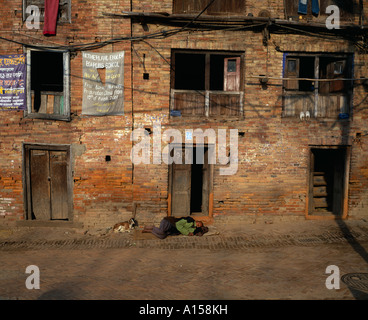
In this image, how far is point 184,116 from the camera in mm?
9547

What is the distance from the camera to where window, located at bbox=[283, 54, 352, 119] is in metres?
9.68

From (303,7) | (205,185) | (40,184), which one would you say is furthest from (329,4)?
(40,184)

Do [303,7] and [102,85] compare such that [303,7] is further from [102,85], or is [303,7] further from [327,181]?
[102,85]

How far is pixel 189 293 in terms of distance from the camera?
563 centimetres

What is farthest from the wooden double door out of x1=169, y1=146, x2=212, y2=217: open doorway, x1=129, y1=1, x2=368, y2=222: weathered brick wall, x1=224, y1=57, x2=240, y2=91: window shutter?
x1=224, y1=57, x2=240, y2=91: window shutter

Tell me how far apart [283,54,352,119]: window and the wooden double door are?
7.49 m

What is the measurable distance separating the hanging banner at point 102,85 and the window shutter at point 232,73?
11.1 feet

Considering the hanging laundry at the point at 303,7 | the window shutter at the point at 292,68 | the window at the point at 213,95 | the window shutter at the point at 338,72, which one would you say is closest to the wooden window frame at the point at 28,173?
the window at the point at 213,95

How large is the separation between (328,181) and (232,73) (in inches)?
203

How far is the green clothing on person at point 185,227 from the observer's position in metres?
8.80

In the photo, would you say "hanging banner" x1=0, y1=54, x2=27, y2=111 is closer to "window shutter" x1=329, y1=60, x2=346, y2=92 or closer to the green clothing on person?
the green clothing on person

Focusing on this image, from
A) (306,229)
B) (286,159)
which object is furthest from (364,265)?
(286,159)

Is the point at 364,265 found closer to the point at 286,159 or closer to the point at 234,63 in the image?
the point at 286,159

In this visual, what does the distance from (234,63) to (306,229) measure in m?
5.75
